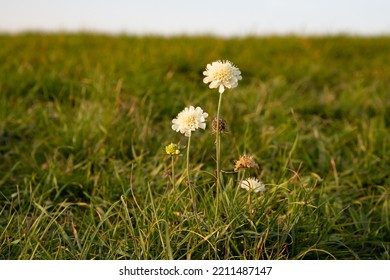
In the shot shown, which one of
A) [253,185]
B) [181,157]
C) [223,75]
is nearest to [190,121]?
[223,75]

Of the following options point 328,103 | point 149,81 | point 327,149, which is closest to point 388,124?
point 328,103

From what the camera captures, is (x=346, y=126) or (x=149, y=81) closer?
(x=346, y=126)

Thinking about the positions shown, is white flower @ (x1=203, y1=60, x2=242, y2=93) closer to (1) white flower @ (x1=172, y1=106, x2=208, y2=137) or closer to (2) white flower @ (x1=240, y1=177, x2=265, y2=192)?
(1) white flower @ (x1=172, y1=106, x2=208, y2=137)

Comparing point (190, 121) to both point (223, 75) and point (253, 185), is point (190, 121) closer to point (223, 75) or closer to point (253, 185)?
point (223, 75)

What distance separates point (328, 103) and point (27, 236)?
9.20 ft

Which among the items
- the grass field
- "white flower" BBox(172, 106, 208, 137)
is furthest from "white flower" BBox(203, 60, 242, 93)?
the grass field

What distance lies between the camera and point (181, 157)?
3.33m

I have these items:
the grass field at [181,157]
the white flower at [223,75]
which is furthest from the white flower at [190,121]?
the grass field at [181,157]

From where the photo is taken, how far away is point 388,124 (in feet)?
14.5

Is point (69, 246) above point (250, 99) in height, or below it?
below

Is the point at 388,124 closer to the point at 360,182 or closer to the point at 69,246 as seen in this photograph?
the point at 360,182

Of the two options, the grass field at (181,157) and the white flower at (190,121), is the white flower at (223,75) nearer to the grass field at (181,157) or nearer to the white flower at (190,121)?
the white flower at (190,121)

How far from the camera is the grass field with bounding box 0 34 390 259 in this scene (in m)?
2.39
